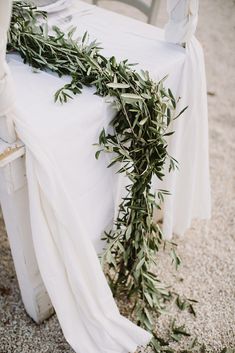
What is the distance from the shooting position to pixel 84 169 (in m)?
0.94

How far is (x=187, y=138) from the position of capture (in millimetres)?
1252

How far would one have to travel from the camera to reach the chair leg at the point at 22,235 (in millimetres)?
889

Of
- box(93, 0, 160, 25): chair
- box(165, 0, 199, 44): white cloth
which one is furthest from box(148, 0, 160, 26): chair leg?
box(165, 0, 199, 44): white cloth

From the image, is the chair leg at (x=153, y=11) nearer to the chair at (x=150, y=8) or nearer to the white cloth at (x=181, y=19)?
the chair at (x=150, y=8)

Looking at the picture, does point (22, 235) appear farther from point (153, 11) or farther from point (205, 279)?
point (153, 11)

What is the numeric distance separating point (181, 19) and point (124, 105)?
1.23ft

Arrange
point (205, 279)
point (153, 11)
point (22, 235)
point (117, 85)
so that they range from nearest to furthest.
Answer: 1. point (117, 85)
2. point (22, 235)
3. point (205, 279)
4. point (153, 11)

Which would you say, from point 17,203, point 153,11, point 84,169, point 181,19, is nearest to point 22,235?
point 17,203

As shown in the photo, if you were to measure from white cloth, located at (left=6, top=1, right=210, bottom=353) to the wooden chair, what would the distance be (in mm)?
34

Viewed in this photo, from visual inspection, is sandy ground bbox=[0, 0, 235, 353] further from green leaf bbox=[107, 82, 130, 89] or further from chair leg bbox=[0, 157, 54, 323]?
green leaf bbox=[107, 82, 130, 89]

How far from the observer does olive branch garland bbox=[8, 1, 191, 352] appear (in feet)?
2.97

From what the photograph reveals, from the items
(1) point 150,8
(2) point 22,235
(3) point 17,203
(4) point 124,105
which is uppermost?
(1) point 150,8

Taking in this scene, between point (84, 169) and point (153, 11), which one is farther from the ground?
point (153, 11)

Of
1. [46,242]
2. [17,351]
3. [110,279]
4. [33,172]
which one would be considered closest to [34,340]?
[17,351]
